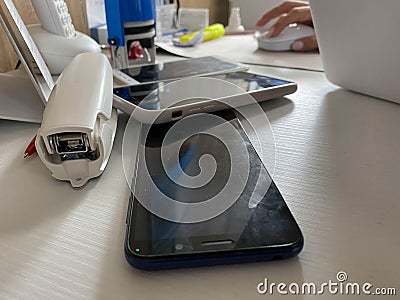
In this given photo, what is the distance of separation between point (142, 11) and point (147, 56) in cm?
8

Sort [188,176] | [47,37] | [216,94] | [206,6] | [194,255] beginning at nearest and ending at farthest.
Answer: [194,255] < [188,176] < [216,94] < [47,37] < [206,6]

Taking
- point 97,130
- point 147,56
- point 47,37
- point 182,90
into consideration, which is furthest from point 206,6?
point 97,130

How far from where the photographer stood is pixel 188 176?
0.36 metres

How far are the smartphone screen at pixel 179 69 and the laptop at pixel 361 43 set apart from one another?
0.13m

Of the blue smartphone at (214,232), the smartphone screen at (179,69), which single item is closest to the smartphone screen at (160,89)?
the smartphone screen at (179,69)

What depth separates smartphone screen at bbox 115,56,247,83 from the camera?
60 centimetres

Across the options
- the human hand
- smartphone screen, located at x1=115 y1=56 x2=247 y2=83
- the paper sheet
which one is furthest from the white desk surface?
the human hand

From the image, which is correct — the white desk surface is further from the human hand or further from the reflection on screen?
the human hand

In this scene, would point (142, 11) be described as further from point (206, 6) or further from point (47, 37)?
point (206, 6)

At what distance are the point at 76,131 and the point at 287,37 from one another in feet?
2.09

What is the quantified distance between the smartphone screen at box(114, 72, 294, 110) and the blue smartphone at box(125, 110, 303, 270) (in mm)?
131

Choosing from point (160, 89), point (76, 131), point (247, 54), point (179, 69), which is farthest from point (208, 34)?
point (76, 131)

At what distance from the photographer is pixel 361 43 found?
53cm

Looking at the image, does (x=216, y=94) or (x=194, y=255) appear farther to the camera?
(x=216, y=94)
